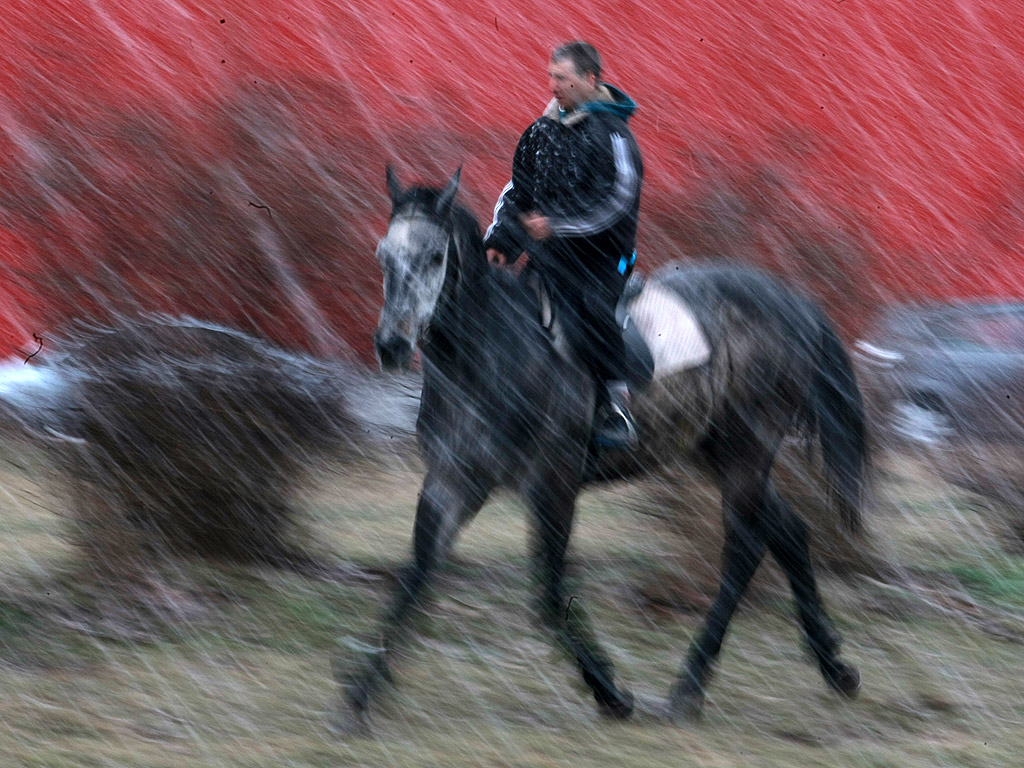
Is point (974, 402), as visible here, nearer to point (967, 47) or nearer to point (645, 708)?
point (645, 708)

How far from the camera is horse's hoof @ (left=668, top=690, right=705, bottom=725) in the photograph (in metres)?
5.69

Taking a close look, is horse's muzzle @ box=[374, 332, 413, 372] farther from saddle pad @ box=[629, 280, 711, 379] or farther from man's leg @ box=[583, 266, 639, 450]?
Result: saddle pad @ box=[629, 280, 711, 379]

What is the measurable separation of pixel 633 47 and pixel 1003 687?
7145 mm

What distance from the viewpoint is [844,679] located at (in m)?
6.04

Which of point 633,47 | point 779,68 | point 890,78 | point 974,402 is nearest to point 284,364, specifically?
point 974,402

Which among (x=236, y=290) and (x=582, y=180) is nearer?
(x=582, y=180)

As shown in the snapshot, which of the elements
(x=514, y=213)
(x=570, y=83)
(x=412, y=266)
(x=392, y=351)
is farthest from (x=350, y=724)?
(x=570, y=83)

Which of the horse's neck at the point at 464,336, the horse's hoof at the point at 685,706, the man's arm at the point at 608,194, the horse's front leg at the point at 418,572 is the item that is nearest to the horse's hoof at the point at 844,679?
the horse's hoof at the point at 685,706

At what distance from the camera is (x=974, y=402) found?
8836mm

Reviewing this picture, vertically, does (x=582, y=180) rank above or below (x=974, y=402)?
above

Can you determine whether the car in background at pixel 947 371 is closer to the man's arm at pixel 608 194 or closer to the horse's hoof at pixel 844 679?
the horse's hoof at pixel 844 679

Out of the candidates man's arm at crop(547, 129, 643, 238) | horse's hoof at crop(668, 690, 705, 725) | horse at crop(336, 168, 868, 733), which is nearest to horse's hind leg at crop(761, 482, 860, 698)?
horse at crop(336, 168, 868, 733)

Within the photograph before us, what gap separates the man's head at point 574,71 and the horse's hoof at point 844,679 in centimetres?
267

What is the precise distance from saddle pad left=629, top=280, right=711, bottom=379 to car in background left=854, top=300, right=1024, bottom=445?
2.29 meters
